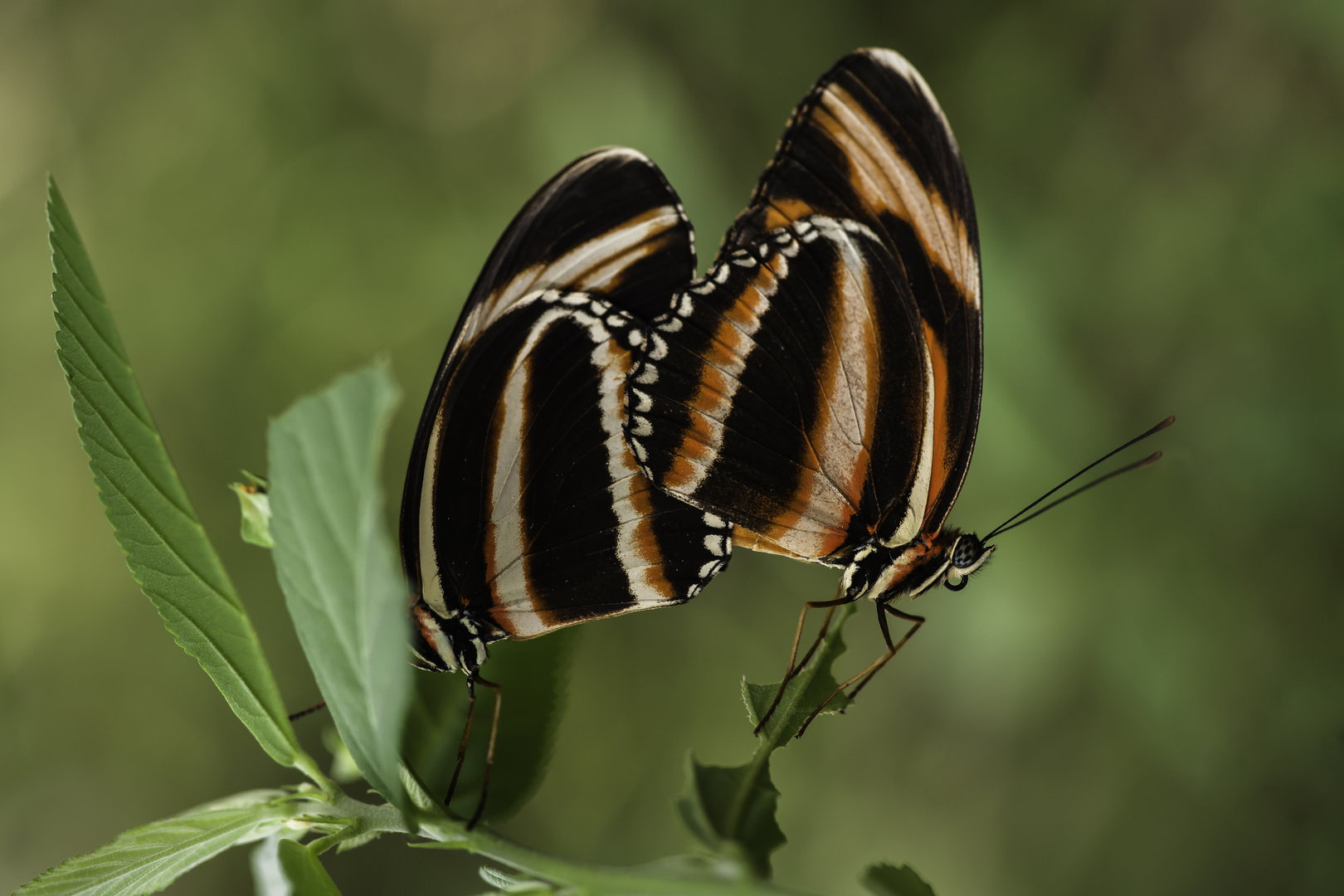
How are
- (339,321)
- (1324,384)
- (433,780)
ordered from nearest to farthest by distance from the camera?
(433,780) < (1324,384) < (339,321)

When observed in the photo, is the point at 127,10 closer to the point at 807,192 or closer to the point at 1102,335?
the point at 807,192

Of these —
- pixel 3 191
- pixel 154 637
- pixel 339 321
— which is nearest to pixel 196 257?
pixel 339 321

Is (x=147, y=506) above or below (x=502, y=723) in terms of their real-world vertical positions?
above

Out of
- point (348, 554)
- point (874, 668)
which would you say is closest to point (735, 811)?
point (348, 554)

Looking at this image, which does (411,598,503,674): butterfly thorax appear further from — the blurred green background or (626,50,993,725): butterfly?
the blurred green background

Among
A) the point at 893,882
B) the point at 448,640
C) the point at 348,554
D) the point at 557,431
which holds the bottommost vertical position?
the point at 893,882

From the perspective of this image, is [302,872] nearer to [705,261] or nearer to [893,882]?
[893,882]
